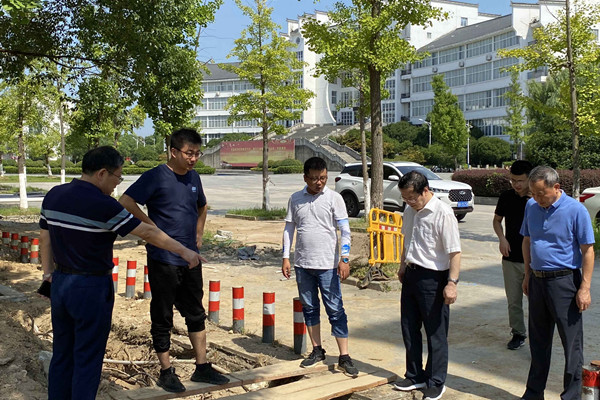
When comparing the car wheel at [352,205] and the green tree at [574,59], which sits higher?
the green tree at [574,59]

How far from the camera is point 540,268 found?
5062mm

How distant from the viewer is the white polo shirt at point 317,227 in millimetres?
5785

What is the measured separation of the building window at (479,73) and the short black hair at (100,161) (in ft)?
239

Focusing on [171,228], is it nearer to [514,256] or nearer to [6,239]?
[514,256]

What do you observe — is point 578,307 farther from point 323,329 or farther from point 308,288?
point 323,329

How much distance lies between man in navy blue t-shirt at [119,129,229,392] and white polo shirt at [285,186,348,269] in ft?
3.41

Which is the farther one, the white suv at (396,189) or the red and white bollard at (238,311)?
the white suv at (396,189)

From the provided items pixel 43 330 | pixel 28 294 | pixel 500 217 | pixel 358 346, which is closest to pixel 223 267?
pixel 28 294

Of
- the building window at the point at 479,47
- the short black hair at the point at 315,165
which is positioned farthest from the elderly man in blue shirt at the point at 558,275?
the building window at the point at 479,47

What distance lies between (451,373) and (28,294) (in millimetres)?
6198

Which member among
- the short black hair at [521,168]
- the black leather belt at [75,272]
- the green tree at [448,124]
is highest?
the green tree at [448,124]

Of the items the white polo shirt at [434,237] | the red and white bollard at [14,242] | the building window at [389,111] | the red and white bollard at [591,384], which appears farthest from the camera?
the building window at [389,111]

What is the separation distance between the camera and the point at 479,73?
2928 inches

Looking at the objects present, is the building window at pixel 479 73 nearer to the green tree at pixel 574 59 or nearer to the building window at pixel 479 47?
the building window at pixel 479 47
